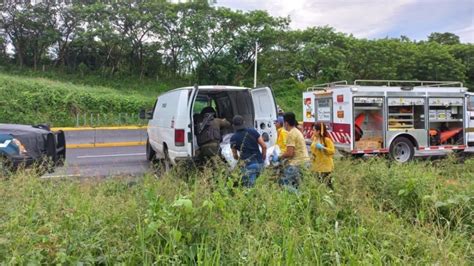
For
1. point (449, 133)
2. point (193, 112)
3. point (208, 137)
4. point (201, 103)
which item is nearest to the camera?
point (208, 137)

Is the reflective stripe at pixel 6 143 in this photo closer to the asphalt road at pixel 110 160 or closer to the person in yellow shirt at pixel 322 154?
the asphalt road at pixel 110 160

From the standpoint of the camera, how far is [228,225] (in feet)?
10.7

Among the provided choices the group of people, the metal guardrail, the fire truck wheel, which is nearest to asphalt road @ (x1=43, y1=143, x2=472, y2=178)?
the fire truck wheel

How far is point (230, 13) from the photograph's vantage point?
3319 cm

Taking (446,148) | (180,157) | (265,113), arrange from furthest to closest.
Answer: (446,148) < (265,113) < (180,157)

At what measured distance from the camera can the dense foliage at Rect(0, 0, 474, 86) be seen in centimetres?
3328

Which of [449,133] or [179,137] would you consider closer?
[179,137]

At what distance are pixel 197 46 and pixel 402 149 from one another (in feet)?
85.6

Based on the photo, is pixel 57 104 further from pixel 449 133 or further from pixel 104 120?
pixel 449 133

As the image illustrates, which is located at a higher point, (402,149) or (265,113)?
(265,113)

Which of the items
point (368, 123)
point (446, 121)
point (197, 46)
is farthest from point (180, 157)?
point (197, 46)

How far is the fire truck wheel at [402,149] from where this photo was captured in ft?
36.6

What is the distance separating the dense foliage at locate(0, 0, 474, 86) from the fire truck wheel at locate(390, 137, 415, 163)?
2348 cm

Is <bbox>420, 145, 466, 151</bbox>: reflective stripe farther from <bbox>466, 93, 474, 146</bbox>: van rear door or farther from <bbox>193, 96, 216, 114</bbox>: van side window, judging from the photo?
<bbox>193, 96, 216, 114</bbox>: van side window
